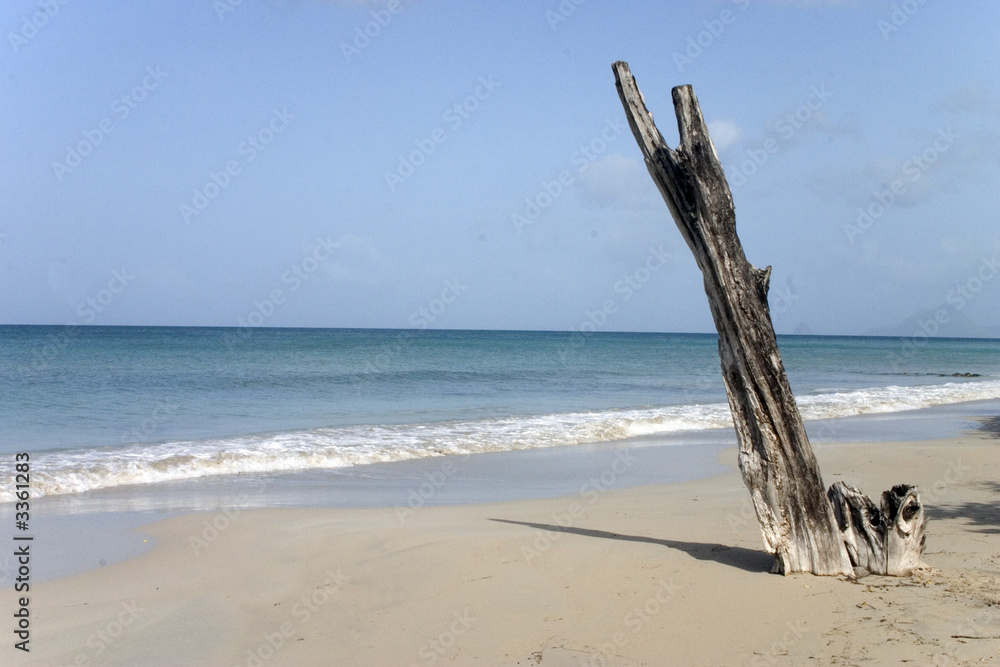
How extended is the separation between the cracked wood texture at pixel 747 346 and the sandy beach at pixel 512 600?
31cm

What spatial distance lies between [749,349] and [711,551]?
73.6 inches

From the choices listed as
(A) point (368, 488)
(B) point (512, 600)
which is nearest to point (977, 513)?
(B) point (512, 600)

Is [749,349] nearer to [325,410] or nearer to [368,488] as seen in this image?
[368,488]

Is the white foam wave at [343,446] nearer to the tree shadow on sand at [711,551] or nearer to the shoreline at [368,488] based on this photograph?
the shoreline at [368,488]

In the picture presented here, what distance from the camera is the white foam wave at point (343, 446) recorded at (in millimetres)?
10562

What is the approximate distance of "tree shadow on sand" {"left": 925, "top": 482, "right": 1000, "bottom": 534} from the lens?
6.91 metres

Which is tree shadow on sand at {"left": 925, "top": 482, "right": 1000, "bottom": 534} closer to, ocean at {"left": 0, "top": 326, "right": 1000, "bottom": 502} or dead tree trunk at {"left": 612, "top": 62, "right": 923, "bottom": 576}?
dead tree trunk at {"left": 612, "top": 62, "right": 923, "bottom": 576}

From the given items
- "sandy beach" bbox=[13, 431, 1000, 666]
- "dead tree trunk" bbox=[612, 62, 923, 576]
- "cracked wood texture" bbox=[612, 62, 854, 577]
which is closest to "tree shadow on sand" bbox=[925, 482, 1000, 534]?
"sandy beach" bbox=[13, 431, 1000, 666]

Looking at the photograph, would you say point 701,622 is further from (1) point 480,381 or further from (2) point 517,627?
(1) point 480,381

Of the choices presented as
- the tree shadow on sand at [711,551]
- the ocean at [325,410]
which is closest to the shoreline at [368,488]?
the ocean at [325,410]

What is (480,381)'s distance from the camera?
30.1 metres

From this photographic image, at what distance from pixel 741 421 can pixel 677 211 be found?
4.91 ft

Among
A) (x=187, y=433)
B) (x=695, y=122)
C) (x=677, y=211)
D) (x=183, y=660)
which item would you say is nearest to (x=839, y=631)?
(x=677, y=211)

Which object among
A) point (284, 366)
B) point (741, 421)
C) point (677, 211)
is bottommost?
point (284, 366)
